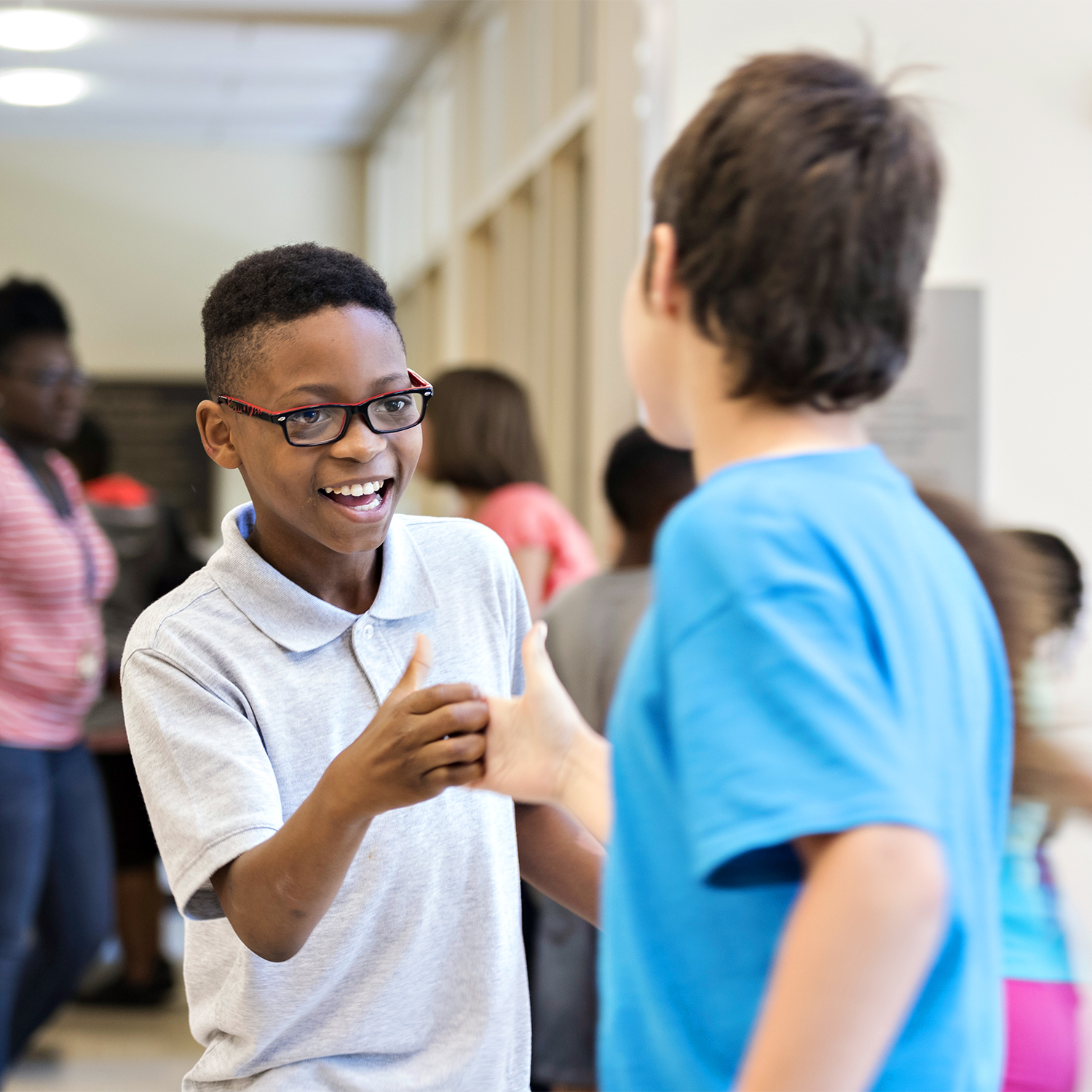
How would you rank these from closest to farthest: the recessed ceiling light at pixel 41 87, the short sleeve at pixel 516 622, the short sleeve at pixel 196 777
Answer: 1. the short sleeve at pixel 196 777
2. the short sleeve at pixel 516 622
3. the recessed ceiling light at pixel 41 87

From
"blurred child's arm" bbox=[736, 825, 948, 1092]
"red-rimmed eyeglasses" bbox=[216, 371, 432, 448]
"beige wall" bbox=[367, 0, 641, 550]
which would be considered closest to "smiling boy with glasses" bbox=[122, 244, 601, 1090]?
"red-rimmed eyeglasses" bbox=[216, 371, 432, 448]

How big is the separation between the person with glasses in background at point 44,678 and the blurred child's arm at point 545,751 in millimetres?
2223

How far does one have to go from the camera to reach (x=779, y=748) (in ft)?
2.13

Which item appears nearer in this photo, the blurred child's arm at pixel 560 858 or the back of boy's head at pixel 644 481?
the blurred child's arm at pixel 560 858

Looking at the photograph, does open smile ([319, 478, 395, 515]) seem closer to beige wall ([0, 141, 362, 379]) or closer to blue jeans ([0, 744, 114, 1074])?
blue jeans ([0, 744, 114, 1074])

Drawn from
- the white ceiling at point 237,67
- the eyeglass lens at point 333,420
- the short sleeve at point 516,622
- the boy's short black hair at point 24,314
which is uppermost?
the white ceiling at point 237,67

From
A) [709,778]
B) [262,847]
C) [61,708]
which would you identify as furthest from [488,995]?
[61,708]

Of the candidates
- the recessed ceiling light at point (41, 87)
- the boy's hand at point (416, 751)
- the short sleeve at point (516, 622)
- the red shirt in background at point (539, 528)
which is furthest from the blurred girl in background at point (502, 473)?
the recessed ceiling light at point (41, 87)

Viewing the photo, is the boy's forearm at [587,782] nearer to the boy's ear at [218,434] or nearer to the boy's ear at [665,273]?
the boy's ear at [665,273]

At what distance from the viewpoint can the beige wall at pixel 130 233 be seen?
8.55 metres

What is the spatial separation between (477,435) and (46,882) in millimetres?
1429

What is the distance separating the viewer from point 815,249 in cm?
70

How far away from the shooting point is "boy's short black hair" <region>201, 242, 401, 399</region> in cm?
105

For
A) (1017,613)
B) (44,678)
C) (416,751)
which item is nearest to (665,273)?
(416,751)
